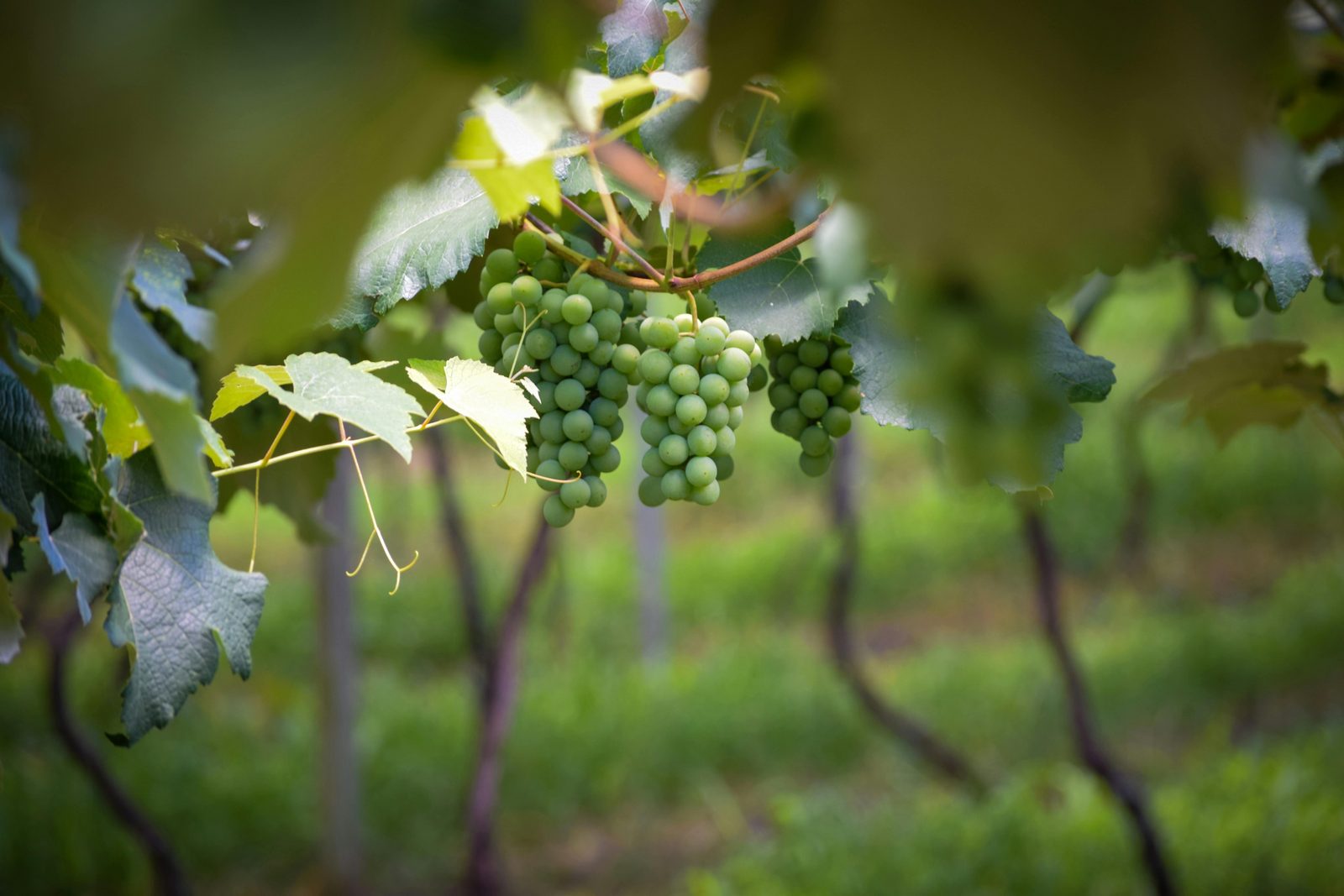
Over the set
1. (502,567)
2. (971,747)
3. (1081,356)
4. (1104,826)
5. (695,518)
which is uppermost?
(1081,356)

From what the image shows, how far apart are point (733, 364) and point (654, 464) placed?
7cm

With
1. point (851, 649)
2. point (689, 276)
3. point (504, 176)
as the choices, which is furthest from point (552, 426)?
point (851, 649)

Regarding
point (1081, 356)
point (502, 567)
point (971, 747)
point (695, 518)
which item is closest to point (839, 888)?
point (971, 747)

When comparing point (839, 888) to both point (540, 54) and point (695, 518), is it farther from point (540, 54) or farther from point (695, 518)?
point (695, 518)

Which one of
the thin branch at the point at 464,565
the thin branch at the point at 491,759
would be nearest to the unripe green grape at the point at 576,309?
the thin branch at the point at 491,759

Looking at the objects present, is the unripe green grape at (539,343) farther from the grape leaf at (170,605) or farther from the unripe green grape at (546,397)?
the grape leaf at (170,605)

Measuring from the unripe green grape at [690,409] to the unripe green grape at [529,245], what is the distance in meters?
0.12

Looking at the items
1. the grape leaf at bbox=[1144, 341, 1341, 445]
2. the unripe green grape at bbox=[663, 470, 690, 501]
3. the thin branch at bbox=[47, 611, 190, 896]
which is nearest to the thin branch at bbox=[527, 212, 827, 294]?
the unripe green grape at bbox=[663, 470, 690, 501]

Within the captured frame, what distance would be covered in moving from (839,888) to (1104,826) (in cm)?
61

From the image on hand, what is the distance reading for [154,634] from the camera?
59 cm

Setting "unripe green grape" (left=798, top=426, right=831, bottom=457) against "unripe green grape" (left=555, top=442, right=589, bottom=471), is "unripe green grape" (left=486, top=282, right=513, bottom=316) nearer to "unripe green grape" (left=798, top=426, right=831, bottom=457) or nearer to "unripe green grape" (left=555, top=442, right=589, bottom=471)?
"unripe green grape" (left=555, top=442, right=589, bottom=471)

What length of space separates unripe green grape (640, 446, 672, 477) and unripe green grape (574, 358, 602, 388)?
2.2 inches

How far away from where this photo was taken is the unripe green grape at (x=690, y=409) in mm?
585

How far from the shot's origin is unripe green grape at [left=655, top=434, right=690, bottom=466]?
599 mm
